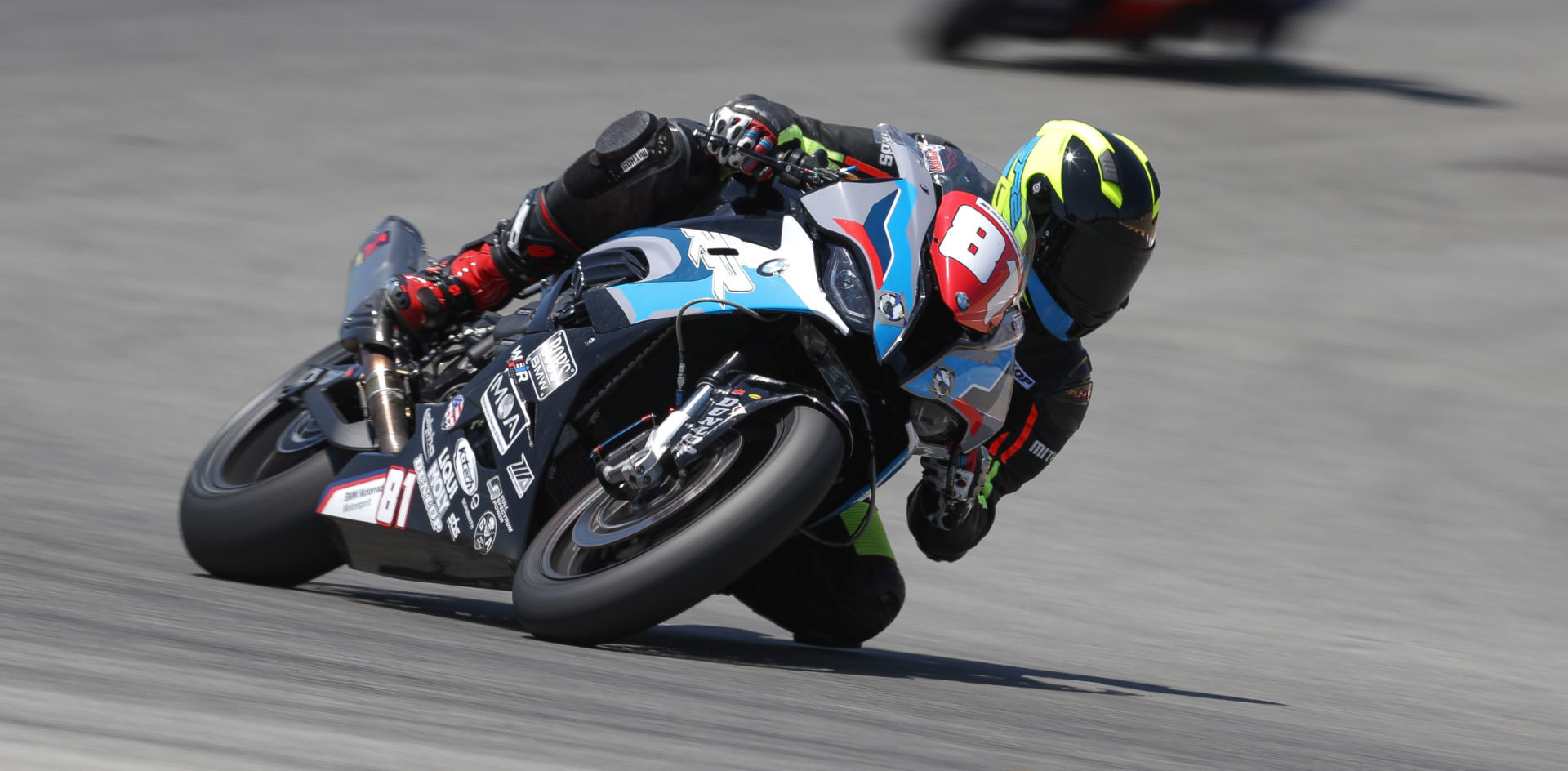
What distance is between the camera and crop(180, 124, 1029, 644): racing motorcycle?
363 cm

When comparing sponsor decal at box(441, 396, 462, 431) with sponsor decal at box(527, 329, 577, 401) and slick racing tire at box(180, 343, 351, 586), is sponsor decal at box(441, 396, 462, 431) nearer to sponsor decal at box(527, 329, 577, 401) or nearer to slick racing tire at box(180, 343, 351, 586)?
sponsor decal at box(527, 329, 577, 401)

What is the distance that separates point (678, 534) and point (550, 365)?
29.4 inches

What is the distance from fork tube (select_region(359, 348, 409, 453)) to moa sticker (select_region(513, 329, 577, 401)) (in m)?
0.49

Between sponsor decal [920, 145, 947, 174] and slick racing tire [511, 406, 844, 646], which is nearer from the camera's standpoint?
slick racing tire [511, 406, 844, 646]

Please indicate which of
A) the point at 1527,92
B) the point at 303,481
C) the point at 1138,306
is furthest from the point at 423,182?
the point at 1527,92

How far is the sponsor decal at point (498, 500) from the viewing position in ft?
13.3

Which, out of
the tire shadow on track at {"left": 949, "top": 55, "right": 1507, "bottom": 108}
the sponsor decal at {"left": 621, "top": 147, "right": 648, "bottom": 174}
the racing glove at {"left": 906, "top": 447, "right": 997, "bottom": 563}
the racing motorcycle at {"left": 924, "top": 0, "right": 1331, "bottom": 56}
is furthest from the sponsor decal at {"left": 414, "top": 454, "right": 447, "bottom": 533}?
the tire shadow on track at {"left": 949, "top": 55, "right": 1507, "bottom": 108}

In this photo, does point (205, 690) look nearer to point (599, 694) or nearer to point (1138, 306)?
point (599, 694)

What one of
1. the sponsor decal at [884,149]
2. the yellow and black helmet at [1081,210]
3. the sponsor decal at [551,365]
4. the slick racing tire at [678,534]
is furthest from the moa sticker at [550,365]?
the yellow and black helmet at [1081,210]

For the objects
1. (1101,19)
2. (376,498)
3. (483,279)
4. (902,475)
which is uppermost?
(483,279)

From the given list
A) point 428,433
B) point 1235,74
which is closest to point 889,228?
point 428,433

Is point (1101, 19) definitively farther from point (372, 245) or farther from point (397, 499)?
point (397, 499)

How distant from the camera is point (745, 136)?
422cm

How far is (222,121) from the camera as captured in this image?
40.2ft
